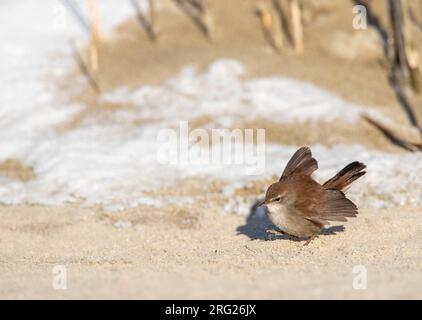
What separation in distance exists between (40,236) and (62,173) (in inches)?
54.8

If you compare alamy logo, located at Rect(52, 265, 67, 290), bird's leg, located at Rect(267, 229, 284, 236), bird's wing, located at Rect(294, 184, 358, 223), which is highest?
alamy logo, located at Rect(52, 265, 67, 290)

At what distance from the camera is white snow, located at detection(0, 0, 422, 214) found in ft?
25.8

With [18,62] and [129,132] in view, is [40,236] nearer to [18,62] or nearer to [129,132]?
[129,132]

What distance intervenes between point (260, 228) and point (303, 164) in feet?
2.99

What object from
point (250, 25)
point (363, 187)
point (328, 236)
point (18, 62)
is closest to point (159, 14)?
point (250, 25)

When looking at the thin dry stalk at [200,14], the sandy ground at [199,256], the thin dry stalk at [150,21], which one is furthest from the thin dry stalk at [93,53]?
the sandy ground at [199,256]

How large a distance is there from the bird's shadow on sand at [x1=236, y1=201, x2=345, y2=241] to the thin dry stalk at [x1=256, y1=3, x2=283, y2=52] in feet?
13.2

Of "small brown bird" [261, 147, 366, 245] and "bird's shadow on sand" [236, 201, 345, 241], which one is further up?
"small brown bird" [261, 147, 366, 245]

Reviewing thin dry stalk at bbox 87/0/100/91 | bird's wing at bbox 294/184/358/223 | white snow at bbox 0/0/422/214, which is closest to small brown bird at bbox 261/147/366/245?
bird's wing at bbox 294/184/358/223

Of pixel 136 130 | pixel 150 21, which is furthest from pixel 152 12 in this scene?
pixel 136 130

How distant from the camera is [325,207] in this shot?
6145mm

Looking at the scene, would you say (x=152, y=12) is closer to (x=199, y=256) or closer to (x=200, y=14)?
(x=200, y=14)

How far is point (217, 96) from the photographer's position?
9680 millimetres

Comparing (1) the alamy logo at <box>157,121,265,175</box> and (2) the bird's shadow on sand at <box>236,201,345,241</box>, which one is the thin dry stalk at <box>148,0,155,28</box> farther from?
(2) the bird's shadow on sand at <box>236,201,345,241</box>
